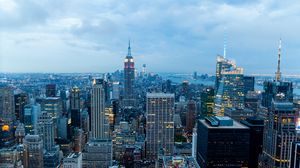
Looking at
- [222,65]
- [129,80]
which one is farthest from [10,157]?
[222,65]

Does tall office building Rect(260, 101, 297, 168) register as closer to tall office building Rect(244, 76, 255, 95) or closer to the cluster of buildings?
the cluster of buildings

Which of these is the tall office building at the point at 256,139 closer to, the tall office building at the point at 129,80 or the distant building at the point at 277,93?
the distant building at the point at 277,93

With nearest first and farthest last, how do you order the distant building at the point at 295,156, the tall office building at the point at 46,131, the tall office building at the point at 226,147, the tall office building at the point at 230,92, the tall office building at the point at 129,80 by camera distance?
the distant building at the point at 295,156, the tall office building at the point at 226,147, the tall office building at the point at 46,131, the tall office building at the point at 230,92, the tall office building at the point at 129,80

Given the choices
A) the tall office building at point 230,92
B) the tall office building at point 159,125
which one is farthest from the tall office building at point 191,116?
the tall office building at point 159,125

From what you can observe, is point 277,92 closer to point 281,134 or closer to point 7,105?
point 281,134

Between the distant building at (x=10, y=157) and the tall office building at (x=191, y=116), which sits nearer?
the distant building at (x=10, y=157)

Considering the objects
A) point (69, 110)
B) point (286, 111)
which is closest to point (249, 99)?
point (286, 111)
